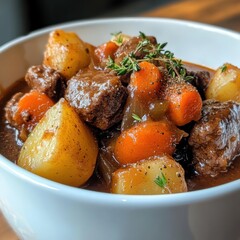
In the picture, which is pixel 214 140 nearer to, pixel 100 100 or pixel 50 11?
pixel 100 100

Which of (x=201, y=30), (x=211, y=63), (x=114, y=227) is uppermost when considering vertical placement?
(x=114, y=227)

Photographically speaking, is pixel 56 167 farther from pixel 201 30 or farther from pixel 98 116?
pixel 201 30

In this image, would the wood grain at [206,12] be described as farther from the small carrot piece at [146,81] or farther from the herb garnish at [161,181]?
the herb garnish at [161,181]

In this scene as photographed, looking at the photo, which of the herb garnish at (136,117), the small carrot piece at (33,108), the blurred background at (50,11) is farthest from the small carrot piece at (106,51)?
the blurred background at (50,11)

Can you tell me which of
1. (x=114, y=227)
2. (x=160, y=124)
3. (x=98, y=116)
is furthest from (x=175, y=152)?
(x=114, y=227)

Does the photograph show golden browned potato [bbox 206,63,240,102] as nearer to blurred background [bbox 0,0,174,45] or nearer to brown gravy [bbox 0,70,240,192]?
brown gravy [bbox 0,70,240,192]
